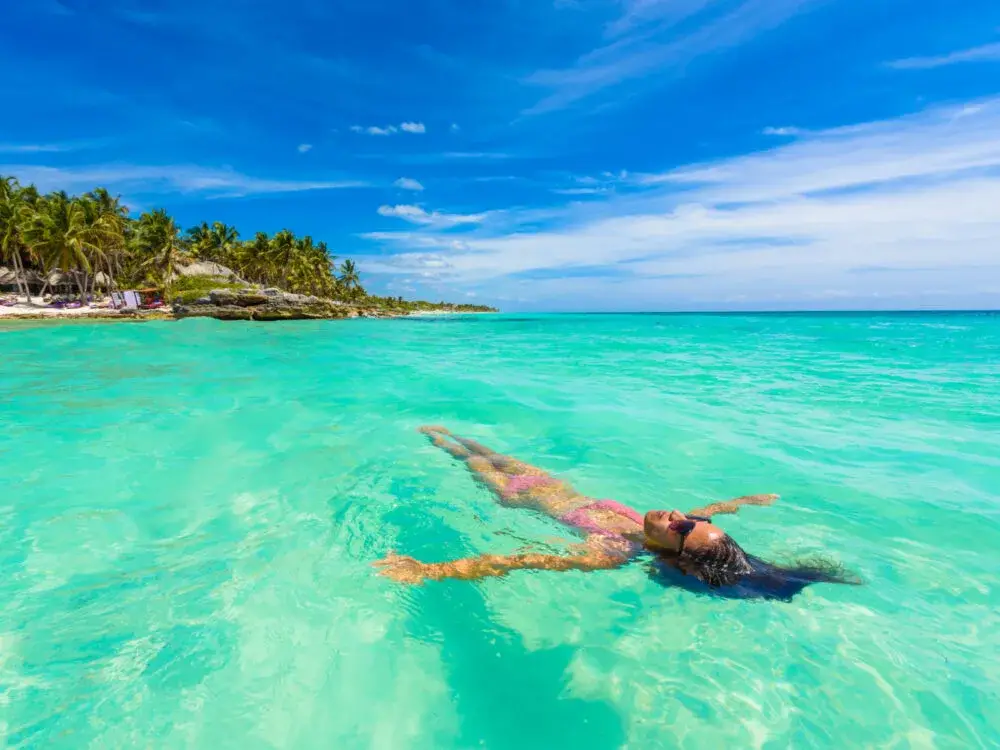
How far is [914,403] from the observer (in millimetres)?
11242

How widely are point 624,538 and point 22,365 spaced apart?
21.5 meters

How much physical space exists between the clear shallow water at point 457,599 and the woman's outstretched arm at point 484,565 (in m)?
0.10

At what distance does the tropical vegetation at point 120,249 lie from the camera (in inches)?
1929

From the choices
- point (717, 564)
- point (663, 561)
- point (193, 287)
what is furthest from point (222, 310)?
point (717, 564)

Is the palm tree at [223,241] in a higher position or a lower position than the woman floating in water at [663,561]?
higher

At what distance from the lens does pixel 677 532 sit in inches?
158

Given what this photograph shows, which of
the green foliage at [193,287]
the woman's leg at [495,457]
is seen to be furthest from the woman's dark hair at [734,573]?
the green foliage at [193,287]

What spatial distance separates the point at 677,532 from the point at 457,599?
6.23ft

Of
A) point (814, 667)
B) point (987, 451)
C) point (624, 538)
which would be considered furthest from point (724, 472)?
point (987, 451)

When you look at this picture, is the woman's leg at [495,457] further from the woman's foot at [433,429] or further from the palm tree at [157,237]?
the palm tree at [157,237]

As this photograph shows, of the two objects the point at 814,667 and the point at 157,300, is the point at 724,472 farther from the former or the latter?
the point at 157,300

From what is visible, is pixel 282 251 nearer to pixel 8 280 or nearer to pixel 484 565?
pixel 8 280

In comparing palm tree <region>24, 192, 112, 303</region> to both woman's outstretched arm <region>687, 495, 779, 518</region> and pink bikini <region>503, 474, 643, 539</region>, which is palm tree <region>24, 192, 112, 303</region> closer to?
pink bikini <region>503, 474, 643, 539</region>

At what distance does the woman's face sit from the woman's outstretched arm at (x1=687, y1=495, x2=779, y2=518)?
50.4 inches
